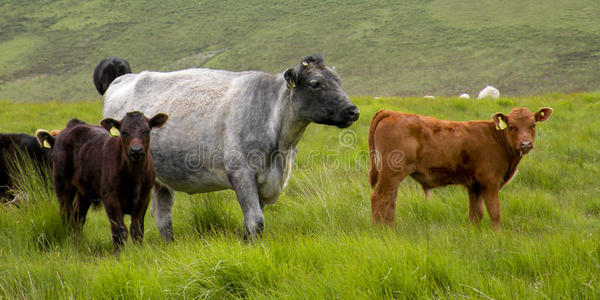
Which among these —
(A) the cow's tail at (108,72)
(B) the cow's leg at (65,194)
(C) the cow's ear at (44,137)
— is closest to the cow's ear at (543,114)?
(B) the cow's leg at (65,194)

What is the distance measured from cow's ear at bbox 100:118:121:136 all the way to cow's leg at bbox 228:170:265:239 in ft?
3.73

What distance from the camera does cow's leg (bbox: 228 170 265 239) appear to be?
15.6 feet

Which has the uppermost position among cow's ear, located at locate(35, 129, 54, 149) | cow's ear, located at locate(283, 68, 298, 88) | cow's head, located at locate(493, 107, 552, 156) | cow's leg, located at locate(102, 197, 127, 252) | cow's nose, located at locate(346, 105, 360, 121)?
cow's ear, located at locate(283, 68, 298, 88)

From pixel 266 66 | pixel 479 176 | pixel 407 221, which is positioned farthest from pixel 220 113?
pixel 266 66

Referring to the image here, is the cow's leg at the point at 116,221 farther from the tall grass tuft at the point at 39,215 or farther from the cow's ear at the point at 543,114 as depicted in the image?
the cow's ear at the point at 543,114

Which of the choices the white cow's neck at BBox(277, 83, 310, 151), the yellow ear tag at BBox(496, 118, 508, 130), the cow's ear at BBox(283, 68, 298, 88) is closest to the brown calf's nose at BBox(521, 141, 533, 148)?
the yellow ear tag at BBox(496, 118, 508, 130)

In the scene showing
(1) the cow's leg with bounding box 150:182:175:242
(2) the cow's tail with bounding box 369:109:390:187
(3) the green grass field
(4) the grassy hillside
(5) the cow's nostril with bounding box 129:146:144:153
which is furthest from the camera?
(4) the grassy hillside

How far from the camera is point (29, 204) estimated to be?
531 cm

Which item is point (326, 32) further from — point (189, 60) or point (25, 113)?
point (25, 113)

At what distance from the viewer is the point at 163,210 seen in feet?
19.0

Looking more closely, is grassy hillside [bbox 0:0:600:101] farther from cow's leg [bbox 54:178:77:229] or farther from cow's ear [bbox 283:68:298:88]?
cow's leg [bbox 54:178:77:229]

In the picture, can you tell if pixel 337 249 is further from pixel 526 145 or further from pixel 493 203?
pixel 526 145

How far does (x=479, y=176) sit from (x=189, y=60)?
64.4 meters

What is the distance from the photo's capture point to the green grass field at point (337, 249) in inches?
124
